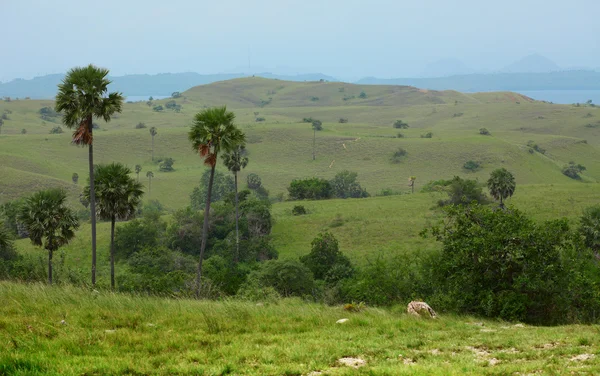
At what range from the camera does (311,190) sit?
75.8 m

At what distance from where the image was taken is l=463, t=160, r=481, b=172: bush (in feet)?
328

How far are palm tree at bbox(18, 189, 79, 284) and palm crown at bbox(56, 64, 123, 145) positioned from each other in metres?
6.65

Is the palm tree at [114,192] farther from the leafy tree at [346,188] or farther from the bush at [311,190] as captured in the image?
the leafy tree at [346,188]

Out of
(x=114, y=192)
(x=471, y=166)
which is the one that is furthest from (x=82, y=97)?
(x=471, y=166)

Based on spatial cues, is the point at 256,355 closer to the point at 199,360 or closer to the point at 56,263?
the point at 199,360

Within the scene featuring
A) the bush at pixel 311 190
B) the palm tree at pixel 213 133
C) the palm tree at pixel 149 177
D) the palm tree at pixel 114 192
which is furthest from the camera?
the palm tree at pixel 149 177

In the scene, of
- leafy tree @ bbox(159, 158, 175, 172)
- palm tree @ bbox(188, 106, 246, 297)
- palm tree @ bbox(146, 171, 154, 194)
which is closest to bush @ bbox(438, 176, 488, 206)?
palm tree @ bbox(188, 106, 246, 297)

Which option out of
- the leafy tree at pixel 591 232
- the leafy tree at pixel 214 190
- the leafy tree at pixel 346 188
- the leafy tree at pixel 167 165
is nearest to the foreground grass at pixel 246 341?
the leafy tree at pixel 591 232

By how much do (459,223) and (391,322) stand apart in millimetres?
8717

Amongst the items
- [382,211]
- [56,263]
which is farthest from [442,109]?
[56,263]

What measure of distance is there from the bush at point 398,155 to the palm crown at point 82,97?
86380 millimetres

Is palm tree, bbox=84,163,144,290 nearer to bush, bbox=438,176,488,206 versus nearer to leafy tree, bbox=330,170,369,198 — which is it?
bush, bbox=438,176,488,206

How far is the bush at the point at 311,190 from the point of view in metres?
75.5

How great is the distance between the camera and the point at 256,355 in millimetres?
9117
